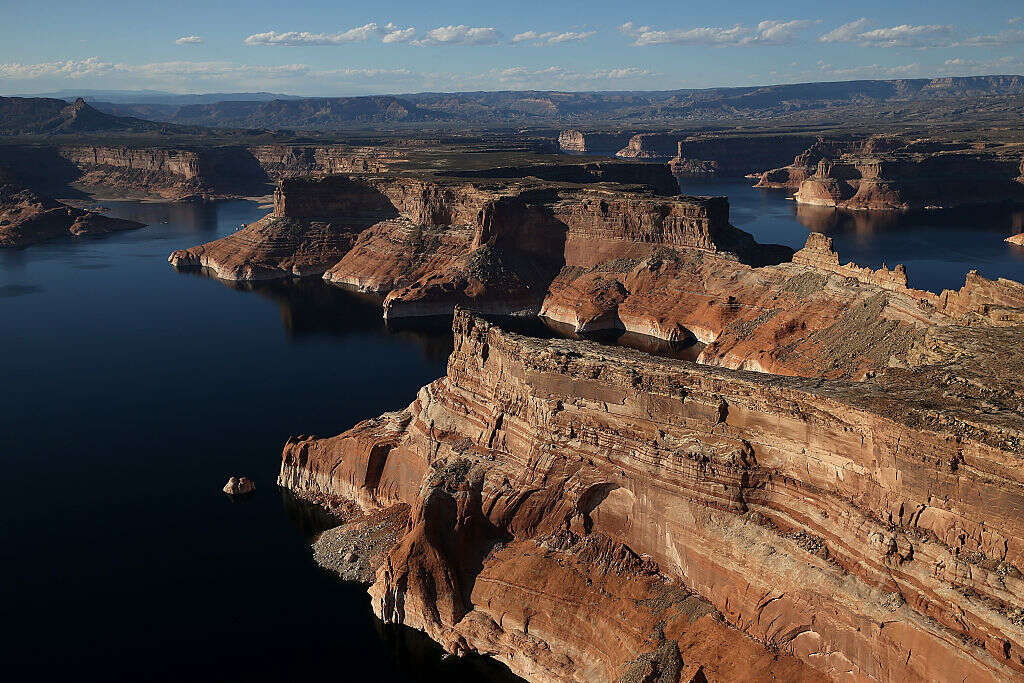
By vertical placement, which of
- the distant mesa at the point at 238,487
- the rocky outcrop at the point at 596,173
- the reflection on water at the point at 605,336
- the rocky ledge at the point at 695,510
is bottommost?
the reflection on water at the point at 605,336

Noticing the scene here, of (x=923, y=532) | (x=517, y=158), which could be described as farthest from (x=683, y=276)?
(x=517, y=158)

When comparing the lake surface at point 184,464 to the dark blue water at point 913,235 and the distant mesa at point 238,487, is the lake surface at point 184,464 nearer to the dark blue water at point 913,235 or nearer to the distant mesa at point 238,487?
the distant mesa at point 238,487

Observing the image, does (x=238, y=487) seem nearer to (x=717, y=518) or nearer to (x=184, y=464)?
(x=184, y=464)

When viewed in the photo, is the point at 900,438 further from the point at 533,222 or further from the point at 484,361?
the point at 533,222

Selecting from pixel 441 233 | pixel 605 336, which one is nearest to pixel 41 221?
pixel 441 233

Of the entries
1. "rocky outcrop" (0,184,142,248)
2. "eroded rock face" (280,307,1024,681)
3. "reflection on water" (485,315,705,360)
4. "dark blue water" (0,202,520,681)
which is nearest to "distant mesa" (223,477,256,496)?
"dark blue water" (0,202,520,681)

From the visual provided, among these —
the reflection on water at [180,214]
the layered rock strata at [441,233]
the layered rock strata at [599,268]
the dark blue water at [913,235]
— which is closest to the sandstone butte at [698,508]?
the layered rock strata at [599,268]

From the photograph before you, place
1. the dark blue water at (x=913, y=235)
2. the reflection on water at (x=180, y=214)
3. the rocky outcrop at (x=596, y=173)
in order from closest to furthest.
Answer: the dark blue water at (x=913, y=235) → the rocky outcrop at (x=596, y=173) → the reflection on water at (x=180, y=214)
